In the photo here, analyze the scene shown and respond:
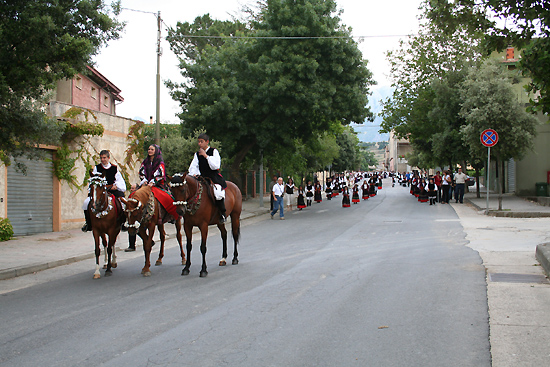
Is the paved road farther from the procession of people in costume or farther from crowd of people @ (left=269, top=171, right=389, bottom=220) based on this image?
the procession of people in costume

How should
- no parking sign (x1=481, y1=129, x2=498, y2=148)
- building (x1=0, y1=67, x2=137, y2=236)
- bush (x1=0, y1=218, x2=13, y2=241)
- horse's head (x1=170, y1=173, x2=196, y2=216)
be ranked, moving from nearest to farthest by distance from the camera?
horse's head (x1=170, y1=173, x2=196, y2=216), bush (x1=0, y1=218, x2=13, y2=241), building (x1=0, y1=67, x2=137, y2=236), no parking sign (x1=481, y1=129, x2=498, y2=148)

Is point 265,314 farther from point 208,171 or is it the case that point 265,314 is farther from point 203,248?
point 208,171

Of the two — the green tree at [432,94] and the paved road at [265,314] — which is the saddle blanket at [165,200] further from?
the green tree at [432,94]

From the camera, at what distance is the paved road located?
203 inches

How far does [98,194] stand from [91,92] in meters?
29.7

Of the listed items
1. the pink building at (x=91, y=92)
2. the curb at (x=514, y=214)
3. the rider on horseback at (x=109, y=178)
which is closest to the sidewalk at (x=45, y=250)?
the rider on horseback at (x=109, y=178)

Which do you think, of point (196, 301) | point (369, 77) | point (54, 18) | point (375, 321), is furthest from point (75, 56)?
point (369, 77)

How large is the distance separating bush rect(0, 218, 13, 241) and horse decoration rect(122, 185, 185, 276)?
23.3 ft

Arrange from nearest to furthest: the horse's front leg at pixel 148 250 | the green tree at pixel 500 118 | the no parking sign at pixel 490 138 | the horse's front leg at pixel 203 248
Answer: the horse's front leg at pixel 203 248 < the horse's front leg at pixel 148 250 < the no parking sign at pixel 490 138 < the green tree at pixel 500 118

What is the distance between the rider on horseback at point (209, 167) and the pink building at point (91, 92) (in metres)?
20.8

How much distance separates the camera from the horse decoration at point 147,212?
30.3 ft

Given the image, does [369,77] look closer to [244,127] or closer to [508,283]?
[244,127]

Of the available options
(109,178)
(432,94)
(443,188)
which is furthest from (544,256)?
(432,94)

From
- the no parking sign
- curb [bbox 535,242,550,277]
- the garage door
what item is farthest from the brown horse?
the no parking sign
